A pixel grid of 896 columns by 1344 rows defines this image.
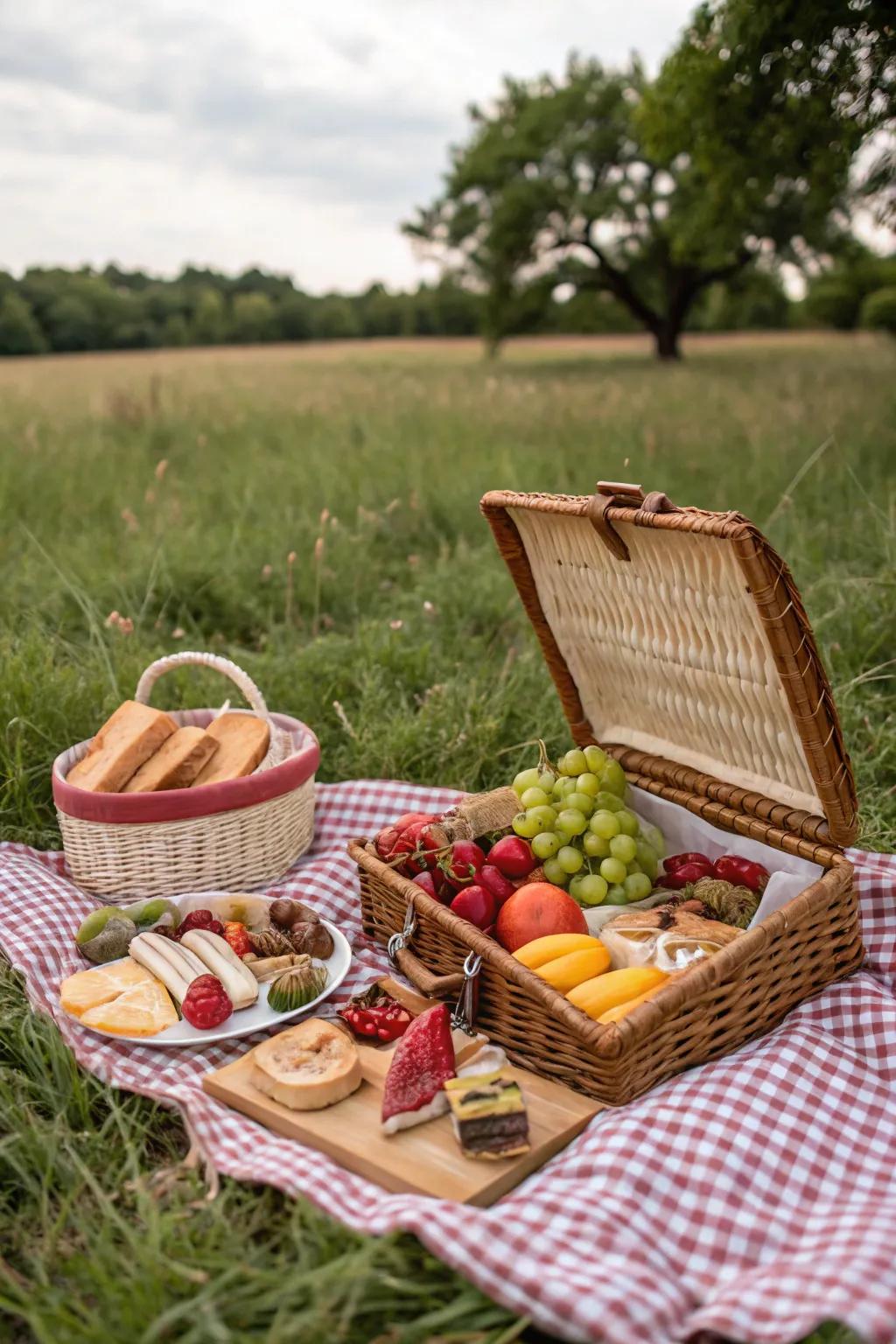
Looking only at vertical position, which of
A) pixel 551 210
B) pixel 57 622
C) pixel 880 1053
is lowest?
pixel 880 1053

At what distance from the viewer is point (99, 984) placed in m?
2.62

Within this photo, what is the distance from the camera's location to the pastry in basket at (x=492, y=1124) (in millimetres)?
2078

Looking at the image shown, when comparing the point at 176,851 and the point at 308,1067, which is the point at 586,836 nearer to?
the point at 308,1067

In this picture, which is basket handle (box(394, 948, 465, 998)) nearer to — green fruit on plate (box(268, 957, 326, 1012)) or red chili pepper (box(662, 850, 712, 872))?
green fruit on plate (box(268, 957, 326, 1012))

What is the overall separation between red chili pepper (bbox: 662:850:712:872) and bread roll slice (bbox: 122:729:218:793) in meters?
1.38

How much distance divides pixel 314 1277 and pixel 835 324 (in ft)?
139

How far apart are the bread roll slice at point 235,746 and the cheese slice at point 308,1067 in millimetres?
1000

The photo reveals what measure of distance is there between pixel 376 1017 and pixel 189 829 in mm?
953

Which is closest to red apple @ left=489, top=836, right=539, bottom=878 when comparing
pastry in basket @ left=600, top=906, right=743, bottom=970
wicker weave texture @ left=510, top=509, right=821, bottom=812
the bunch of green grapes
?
the bunch of green grapes

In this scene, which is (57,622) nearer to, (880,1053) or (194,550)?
(194,550)

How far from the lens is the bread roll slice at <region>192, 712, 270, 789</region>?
3.33m

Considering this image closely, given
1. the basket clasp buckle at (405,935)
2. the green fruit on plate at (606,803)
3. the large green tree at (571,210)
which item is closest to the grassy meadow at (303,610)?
the basket clasp buckle at (405,935)

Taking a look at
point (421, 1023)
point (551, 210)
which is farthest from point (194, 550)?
point (551, 210)

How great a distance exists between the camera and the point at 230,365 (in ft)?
48.5
